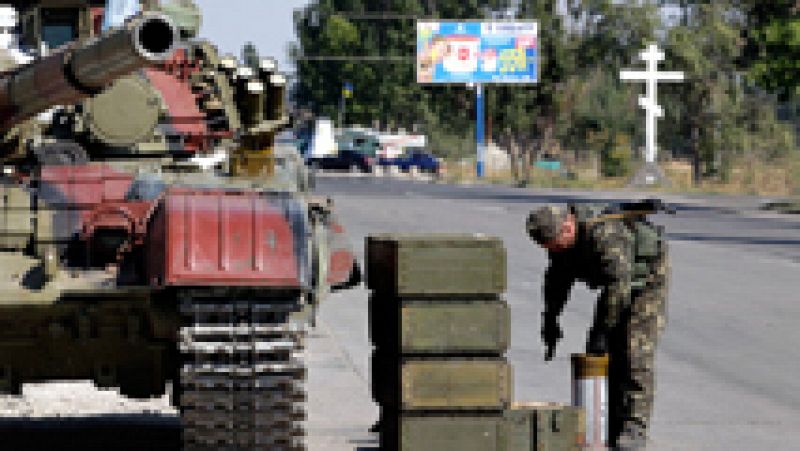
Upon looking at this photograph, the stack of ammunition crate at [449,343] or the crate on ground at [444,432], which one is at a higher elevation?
the stack of ammunition crate at [449,343]

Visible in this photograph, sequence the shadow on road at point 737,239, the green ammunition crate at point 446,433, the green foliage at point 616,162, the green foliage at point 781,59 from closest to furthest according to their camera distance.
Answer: the green ammunition crate at point 446,433
the shadow on road at point 737,239
the green foliage at point 781,59
the green foliage at point 616,162

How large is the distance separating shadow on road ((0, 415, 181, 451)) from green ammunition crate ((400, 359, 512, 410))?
1.85m

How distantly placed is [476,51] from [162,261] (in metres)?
79.9

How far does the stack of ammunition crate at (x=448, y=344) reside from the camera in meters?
10.8

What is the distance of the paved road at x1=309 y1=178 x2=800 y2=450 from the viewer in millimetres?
13445

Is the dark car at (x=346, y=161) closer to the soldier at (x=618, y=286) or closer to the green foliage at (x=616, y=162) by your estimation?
the green foliage at (x=616, y=162)

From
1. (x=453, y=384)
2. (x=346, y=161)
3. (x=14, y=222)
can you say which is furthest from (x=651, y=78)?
(x=14, y=222)

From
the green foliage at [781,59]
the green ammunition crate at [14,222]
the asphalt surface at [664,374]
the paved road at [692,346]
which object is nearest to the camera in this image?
the green ammunition crate at [14,222]

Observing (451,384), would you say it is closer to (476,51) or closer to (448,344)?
(448,344)

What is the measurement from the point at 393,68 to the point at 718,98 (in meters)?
26.4

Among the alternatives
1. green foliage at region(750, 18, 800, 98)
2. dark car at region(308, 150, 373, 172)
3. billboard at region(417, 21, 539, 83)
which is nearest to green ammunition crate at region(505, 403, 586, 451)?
green foliage at region(750, 18, 800, 98)

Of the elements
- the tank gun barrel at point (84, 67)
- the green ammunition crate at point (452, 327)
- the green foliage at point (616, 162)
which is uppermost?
the tank gun barrel at point (84, 67)

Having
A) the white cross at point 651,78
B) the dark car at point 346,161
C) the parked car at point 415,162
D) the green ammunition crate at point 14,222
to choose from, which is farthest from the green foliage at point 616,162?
the green ammunition crate at point 14,222

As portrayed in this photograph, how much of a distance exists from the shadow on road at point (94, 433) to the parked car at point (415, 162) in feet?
263
